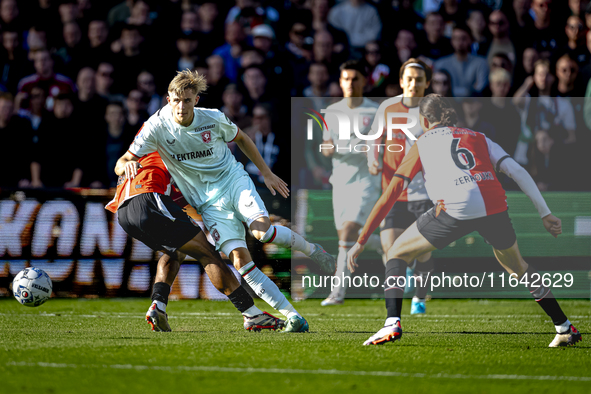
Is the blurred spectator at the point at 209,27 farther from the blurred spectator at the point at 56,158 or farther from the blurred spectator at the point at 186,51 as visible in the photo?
the blurred spectator at the point at 56,158

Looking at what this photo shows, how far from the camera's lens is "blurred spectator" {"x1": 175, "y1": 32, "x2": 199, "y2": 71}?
12117mm

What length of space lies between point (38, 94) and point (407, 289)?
21.3ft

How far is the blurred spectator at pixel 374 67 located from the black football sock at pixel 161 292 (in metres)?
5.55

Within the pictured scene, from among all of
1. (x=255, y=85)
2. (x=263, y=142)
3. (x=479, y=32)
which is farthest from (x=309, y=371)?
(x=479, y=32)

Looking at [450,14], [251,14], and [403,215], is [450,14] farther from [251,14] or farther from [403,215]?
→ [403,215]

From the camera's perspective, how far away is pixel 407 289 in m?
8.98

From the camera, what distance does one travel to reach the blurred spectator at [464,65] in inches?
449

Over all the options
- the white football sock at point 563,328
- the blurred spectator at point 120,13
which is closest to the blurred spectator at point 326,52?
the blurred spectator at point 120,13

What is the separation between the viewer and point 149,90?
11625 mm

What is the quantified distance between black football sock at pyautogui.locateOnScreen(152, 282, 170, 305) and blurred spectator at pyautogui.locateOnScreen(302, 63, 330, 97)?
533cm

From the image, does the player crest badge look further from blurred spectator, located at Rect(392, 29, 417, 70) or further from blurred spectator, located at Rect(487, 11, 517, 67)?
blurred spectator, located at Rect(487, 11, 517, 67)

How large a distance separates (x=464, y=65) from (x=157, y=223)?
6806mm

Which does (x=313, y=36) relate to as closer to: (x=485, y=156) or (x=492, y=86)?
(x=492, y=86)

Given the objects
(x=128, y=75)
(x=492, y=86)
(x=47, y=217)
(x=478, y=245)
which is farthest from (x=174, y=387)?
(x=128, y=75)
